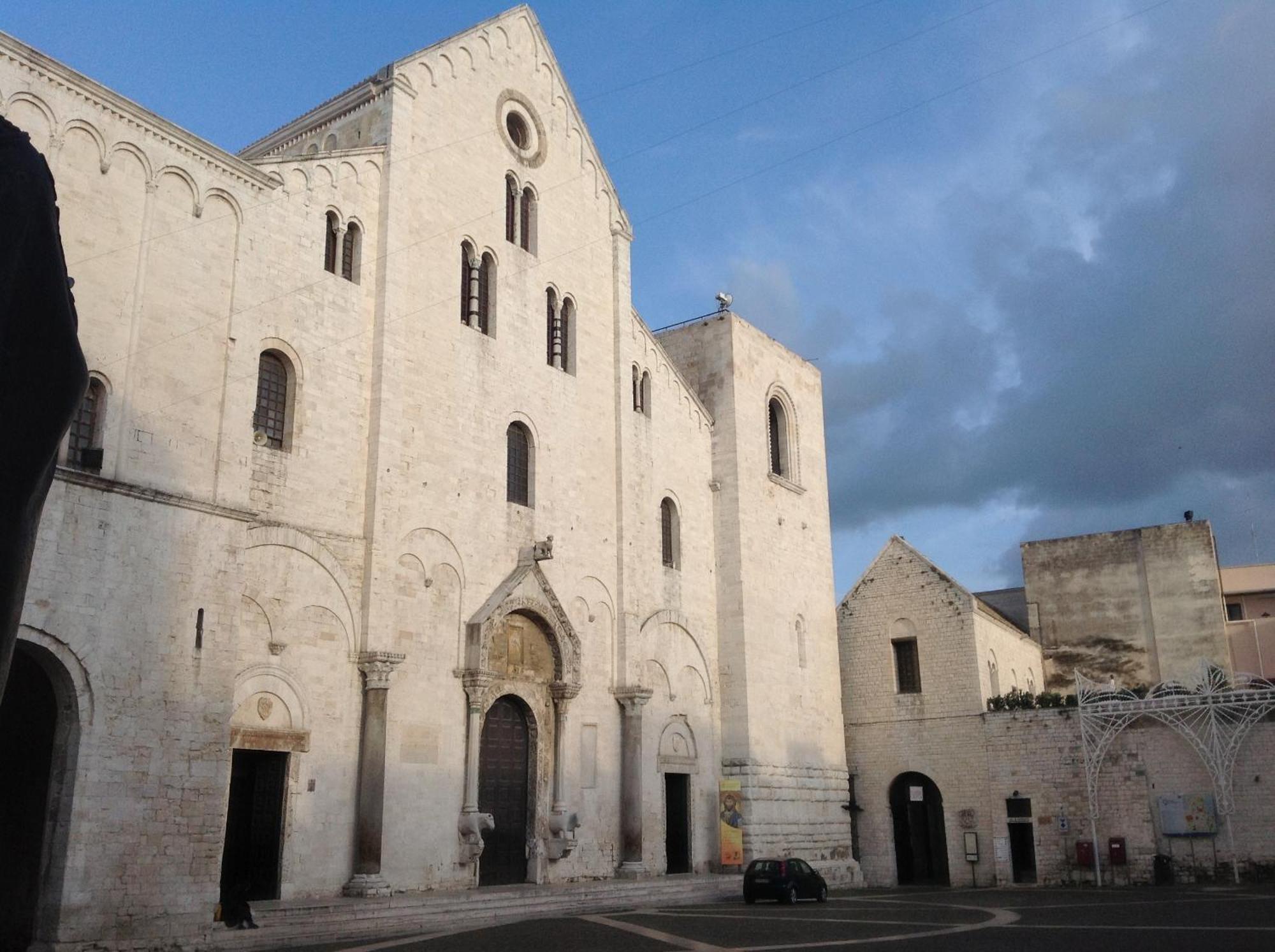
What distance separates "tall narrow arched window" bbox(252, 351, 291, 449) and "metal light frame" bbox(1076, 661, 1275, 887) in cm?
2019

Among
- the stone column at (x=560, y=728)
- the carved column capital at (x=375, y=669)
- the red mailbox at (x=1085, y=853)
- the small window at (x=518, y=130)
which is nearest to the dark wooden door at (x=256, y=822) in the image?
the carved column capital at (x=375, y=669)

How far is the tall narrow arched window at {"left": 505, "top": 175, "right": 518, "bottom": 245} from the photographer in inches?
929

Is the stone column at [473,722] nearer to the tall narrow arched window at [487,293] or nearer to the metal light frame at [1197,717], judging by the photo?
the tall narrow arched window at [487,293]

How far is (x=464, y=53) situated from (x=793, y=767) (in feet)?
59.9

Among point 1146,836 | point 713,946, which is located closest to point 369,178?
point 713,946

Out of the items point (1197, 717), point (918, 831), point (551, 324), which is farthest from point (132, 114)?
point (918, 831)

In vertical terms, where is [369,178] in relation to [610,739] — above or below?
above

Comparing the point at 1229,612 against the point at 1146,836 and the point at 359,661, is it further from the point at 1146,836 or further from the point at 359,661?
the point at 359,661

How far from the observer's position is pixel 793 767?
92.6ft

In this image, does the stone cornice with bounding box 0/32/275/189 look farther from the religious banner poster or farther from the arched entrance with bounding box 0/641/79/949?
the religious banner poster

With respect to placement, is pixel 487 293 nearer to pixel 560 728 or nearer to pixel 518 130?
pixel 518 130

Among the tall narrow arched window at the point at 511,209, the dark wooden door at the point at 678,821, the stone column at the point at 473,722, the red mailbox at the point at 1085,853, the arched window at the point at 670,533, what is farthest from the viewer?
the red mailbox at the point at 1085,853

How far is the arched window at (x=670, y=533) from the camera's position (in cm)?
2680

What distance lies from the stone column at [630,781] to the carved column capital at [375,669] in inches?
263
